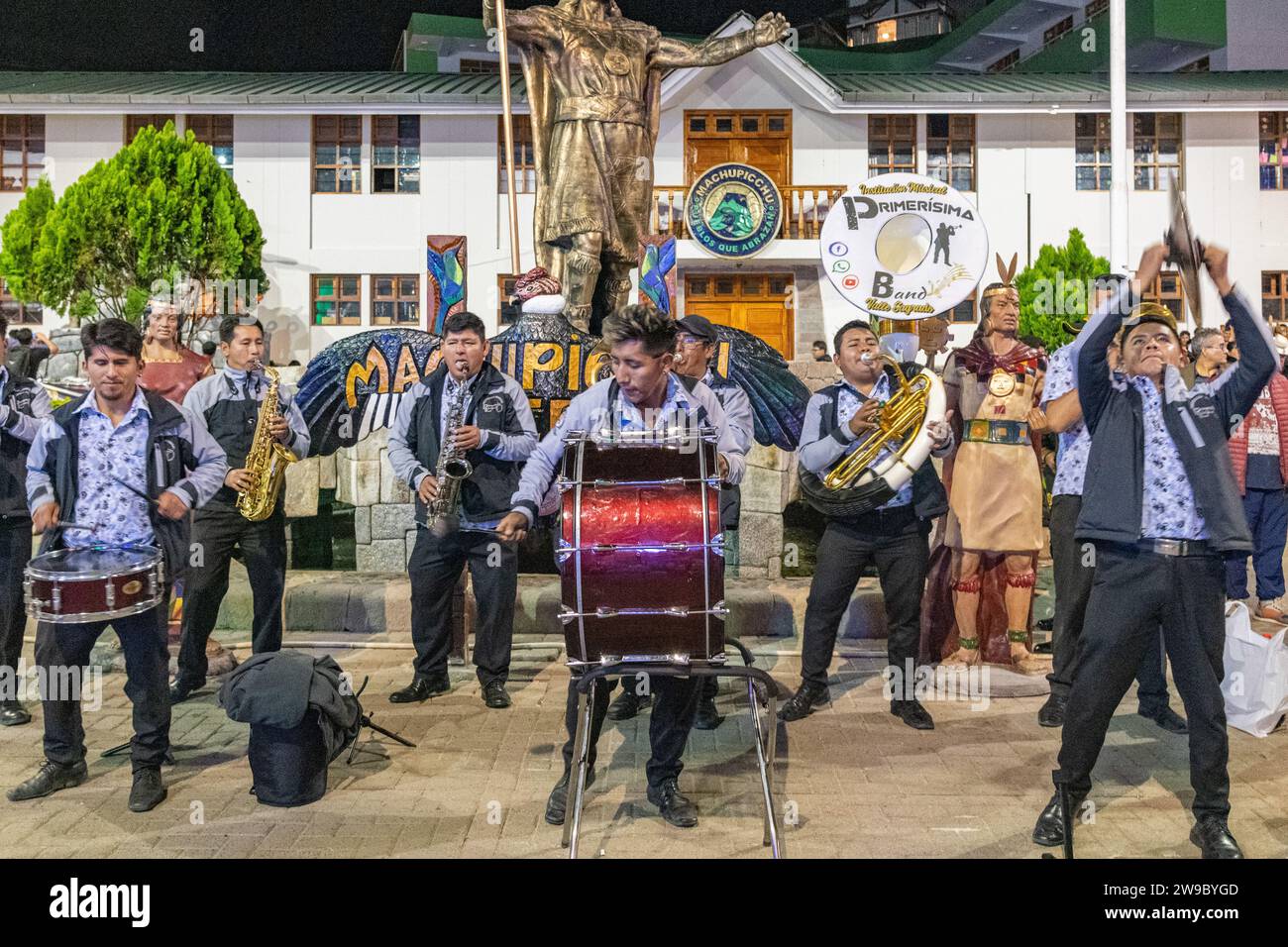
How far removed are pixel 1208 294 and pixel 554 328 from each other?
15668mm

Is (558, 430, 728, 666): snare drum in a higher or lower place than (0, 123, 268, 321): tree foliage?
lower

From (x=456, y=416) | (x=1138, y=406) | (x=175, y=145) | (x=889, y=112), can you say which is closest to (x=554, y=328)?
(x=456, y=416)

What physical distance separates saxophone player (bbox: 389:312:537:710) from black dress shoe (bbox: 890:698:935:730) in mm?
2049

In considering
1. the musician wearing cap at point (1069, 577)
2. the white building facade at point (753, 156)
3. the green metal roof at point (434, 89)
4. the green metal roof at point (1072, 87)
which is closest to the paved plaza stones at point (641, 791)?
the musician wearing cap at point (1069, 577)

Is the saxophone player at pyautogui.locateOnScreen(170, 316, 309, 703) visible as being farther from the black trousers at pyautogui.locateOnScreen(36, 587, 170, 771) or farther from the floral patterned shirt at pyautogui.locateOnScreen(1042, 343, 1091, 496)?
the floral patterned shirt at pyautogui.locateOnScreen(1042, 343, 1091, 496)

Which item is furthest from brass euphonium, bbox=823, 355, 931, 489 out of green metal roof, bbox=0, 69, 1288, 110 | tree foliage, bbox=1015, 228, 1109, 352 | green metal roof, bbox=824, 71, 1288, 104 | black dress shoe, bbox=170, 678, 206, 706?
green metal roof, bbox=824, 71, 1288, 104

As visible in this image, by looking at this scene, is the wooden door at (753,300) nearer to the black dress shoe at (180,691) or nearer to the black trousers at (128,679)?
the black dress shoe at (180,691)

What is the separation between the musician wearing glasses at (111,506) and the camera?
15.4ft

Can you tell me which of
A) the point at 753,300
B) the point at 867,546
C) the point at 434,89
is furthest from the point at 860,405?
the point at 434,89

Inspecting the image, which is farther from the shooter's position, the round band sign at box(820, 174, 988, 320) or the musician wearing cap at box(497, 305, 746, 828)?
the round band sign at box(820, 174, 988, 320)

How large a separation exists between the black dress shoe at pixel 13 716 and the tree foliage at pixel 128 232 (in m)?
13.2

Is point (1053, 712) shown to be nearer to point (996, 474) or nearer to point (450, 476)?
point (996, 474)

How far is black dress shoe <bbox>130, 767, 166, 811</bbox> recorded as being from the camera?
4566 mm

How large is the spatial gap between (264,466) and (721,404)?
2.50 m
